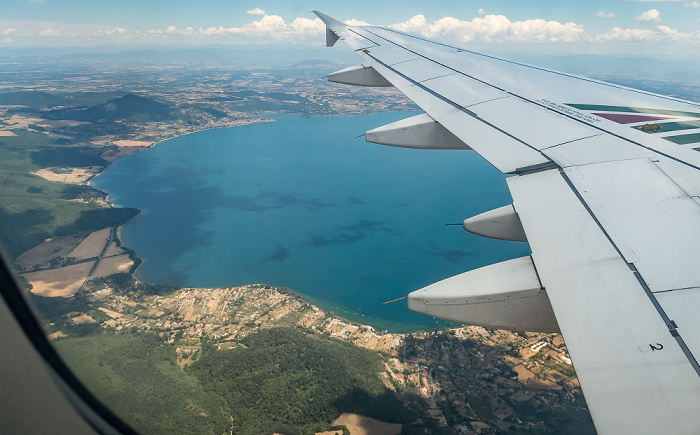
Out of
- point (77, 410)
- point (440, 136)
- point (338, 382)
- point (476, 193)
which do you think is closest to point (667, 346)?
point (77, 410)

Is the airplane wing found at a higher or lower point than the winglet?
lower

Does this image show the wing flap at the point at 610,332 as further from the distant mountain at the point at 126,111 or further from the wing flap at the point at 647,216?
the distant mountain at the point at 126,111

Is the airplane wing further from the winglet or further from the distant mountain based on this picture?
the distant mountain

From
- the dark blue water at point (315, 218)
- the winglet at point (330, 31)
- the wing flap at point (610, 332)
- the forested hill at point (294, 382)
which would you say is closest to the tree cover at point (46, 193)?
the dark blue water at point (315, 218)

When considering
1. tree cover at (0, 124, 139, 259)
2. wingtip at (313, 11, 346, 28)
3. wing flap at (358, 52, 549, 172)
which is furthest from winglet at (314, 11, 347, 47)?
tree cover at (0, 124, 139, 259)

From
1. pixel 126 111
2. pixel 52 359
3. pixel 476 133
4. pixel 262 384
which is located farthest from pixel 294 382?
pixel 126 111

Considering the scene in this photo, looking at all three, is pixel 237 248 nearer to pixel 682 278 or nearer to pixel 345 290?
pixel 345 290
